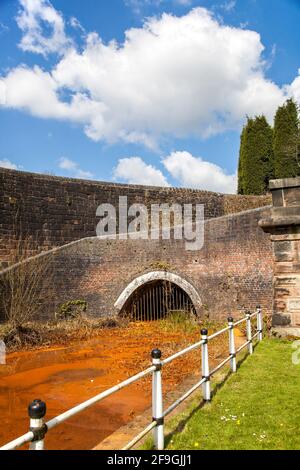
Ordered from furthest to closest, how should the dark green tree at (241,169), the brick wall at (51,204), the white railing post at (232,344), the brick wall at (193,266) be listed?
1. the dark green tree at (241,169)
2. the brick wall at (51,204)
3. the brick wall at (193,266)
4. the white railing post at (232,344)

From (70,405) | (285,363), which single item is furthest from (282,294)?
(70,405)

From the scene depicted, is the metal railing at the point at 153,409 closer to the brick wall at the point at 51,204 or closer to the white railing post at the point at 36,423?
the white railing post at the point at 36,423

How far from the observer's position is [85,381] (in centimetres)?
790

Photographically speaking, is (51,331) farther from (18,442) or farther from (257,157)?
(257,157)

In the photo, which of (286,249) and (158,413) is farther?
(286,249)

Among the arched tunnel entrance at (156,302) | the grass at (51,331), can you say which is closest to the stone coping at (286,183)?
the arched tunnel entrance at (156,302)

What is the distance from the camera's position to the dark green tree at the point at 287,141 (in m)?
25.6

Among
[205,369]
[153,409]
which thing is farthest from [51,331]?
[153,409]

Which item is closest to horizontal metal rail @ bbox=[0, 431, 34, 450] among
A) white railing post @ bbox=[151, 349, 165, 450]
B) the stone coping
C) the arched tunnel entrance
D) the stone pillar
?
white railing post @ bbox=[151, 349, 165, 450]

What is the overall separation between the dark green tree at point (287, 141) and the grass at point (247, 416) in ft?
71.1

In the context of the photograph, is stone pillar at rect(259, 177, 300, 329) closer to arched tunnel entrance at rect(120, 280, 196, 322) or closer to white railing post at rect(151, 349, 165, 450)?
white railing post at rect(151, 349, 165, 450)

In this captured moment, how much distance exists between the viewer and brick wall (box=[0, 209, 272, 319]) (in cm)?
1234

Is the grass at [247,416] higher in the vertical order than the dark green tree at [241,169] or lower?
lower

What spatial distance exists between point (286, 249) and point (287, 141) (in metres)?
20.4
